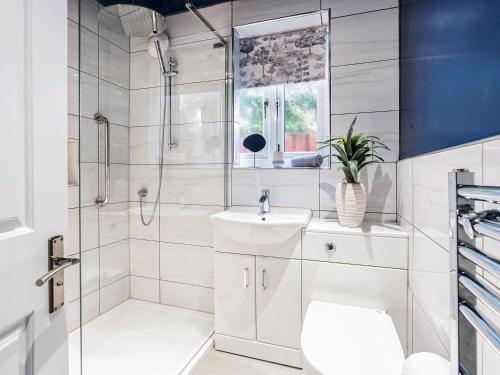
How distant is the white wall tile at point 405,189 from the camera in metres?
1.31

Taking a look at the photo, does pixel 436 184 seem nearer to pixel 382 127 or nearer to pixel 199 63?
pixel 382 127

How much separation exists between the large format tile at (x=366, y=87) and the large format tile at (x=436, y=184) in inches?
25.3

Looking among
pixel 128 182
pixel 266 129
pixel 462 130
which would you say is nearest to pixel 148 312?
pixel 128 182

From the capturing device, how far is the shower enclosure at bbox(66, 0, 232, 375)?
1793 millimetres

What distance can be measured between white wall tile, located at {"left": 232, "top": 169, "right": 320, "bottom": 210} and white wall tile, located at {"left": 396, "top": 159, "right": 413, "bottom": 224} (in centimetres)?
47

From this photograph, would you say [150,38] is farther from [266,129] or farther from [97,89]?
[266,129]

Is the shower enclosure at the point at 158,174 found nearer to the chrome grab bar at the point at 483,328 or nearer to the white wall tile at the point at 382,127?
the white wall tile at the point at 382,127

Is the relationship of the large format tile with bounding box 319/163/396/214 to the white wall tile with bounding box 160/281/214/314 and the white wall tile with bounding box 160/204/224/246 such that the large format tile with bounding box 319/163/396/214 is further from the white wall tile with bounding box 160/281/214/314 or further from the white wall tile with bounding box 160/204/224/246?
the white wall tile with bounding box 160/281/214/314

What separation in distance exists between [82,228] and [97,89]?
33.0 inches

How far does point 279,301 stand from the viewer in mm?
1552

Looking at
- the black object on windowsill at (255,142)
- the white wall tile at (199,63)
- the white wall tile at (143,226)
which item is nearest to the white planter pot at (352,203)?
the black object on windowsill at (255,142)

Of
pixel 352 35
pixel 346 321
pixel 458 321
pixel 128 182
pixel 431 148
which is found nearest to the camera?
pixel 458 321

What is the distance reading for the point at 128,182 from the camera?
196 centimetres

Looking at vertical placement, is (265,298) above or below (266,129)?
below
